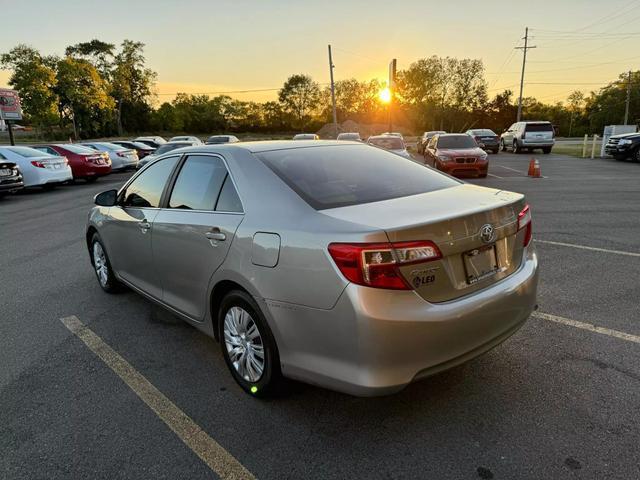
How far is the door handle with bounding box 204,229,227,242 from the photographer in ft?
9.70

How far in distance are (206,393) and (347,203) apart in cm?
160

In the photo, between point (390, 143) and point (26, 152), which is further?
point (390, 143)

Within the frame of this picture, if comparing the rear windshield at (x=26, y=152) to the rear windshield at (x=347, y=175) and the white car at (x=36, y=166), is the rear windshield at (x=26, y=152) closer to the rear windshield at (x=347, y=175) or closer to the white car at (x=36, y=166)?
the white car at (x=36, y=166)

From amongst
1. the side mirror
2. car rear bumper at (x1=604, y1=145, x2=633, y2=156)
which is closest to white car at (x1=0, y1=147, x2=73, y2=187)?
the side mirror

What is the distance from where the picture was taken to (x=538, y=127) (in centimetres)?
2788

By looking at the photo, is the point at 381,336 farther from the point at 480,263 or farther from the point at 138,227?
the point at 138,227

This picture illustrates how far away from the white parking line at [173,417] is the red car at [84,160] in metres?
16.0

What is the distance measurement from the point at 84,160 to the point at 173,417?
1771 cm

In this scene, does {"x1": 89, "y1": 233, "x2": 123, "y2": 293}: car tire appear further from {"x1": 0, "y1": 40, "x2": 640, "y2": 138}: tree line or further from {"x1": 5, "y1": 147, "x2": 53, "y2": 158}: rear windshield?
{"x1": 0, "y1": 40, "x2": 640, "y2": 138}: tree line

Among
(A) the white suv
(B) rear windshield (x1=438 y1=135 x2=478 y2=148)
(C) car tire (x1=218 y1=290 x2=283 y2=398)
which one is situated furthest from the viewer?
(A) the white suv

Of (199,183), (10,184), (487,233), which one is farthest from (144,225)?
(10,184)

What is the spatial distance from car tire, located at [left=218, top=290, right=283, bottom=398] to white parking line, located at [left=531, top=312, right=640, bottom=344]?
254cm

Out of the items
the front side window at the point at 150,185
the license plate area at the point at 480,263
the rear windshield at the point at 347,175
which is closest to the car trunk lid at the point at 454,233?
the license plate area at the point at 480,263

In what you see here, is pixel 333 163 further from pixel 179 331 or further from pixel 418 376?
pixel 179 331
